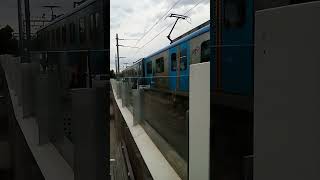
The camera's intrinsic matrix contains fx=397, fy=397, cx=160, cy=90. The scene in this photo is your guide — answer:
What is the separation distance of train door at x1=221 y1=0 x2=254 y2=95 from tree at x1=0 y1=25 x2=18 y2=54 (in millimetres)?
3705

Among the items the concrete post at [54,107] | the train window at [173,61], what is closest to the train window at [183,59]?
the train window at [173,61]

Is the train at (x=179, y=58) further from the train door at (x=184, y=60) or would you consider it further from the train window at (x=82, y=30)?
the train window at (x=82, y=30)

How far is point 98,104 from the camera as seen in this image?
297 centimetres

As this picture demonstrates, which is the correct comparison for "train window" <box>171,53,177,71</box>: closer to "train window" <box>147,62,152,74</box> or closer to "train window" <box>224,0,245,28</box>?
"train window" <box>147,62,152,74</box>

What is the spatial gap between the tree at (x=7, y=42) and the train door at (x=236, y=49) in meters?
3.71

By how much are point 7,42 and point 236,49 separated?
448 centimetres

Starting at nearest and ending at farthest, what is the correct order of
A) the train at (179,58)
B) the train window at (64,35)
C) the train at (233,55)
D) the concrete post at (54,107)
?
the train at (233,55), the train window at (64,35), the concrete post at (54,107), the train at (179,58)

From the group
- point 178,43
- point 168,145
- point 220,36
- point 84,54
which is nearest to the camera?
point 220,36

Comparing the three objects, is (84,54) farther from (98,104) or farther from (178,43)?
(178,43)

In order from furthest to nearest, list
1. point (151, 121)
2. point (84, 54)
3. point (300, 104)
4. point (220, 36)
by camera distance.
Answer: point (151, 121)
point (84, 54)
point (220, 36)
point (300, 104)

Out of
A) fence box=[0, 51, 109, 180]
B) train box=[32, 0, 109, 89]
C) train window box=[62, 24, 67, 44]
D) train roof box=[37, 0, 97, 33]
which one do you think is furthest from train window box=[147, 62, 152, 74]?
train window box=[62, 24, 67, 44]

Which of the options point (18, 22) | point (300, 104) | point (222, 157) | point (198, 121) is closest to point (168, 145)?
point (198, 121)

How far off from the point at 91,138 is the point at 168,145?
3.56 meters

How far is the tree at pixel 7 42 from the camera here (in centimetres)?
560
